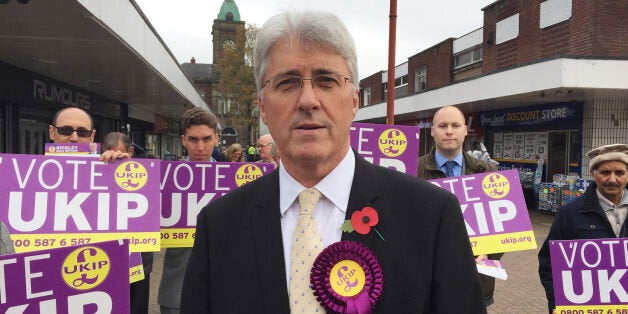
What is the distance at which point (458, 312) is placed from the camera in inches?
52.9

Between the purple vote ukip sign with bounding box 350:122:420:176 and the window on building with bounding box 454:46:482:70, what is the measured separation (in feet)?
65.4

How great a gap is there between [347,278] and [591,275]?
2.22 metres

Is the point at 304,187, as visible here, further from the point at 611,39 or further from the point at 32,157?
the point at 611,39

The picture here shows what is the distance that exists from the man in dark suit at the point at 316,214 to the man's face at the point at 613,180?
262cm

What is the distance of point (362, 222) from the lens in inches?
55.3

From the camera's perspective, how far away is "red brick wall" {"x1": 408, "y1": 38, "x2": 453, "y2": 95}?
2462 centimetres

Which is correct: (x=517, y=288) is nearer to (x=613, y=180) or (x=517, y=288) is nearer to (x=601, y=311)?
(x=613, y=180)

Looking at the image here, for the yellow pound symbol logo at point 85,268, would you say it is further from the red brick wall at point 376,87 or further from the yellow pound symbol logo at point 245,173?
the red brick wall at point 376,87

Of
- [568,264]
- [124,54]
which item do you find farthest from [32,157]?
[124,54]

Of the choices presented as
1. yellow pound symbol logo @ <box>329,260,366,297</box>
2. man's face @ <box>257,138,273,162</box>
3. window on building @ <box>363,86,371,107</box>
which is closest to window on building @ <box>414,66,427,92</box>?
window on building @ <box>363,86,371,107</box>

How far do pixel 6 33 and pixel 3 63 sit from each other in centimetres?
276

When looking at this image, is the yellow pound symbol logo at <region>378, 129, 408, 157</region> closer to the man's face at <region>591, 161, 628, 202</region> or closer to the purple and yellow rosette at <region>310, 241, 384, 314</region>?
the man's face at <region>591, 161, 628, 202</region>

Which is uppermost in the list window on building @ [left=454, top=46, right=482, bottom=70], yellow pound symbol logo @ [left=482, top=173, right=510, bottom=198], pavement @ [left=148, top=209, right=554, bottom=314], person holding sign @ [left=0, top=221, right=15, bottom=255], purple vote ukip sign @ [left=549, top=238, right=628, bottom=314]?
window on building @ [left=454, top=46, right=482, bottom=70]

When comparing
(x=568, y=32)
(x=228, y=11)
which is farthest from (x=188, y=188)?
(x=228, y=11)
